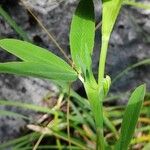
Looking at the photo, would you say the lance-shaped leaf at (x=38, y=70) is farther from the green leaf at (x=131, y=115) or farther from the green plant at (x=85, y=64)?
the green leaf at (x=131, y=115)

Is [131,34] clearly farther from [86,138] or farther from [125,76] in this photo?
[86,138]

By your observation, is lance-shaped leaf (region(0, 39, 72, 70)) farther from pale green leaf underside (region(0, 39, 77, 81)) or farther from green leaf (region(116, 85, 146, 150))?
green leaf (region(116, 85, 146, 150))

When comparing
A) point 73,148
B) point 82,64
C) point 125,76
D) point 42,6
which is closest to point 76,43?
point 82,64

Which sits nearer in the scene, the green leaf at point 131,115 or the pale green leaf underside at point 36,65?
the pale green leaf underside at point 36,65

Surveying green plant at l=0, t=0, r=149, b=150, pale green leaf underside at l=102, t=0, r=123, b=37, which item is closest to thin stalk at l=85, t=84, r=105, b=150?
green plant at l=0, t=0, r=149, b=150

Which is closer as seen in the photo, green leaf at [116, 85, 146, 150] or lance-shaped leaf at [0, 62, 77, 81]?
lance-shaped leaf at [0, 62, 77, 81]

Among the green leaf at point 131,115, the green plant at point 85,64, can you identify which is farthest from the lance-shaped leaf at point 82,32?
the green leaf at point 131,115
